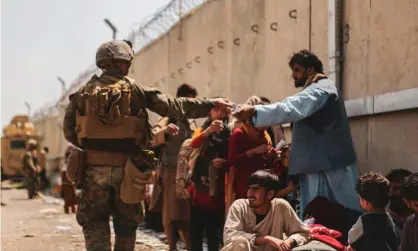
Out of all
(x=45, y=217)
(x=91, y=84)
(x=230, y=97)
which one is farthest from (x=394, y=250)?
(x=45, y=217)

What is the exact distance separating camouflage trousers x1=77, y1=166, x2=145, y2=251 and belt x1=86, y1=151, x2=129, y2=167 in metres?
0.03

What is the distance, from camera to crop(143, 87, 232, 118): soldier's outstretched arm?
194 inches

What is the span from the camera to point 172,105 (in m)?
4.97

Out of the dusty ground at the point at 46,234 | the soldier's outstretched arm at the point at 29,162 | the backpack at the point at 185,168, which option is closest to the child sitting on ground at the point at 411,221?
the backpack at the point at 185,168

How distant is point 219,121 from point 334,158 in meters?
1.50

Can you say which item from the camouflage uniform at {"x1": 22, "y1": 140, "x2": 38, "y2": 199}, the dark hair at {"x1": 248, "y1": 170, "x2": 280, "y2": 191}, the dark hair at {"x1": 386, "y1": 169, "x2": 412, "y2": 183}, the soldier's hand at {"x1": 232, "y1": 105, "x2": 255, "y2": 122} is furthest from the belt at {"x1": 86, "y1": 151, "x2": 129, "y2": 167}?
the camouflage uniform at {"x1": 22, "y1": 140, "x2": 38, "y2": 199}

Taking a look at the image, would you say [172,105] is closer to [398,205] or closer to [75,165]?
[75,165]

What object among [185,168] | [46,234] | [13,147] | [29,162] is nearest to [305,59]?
[185,168]

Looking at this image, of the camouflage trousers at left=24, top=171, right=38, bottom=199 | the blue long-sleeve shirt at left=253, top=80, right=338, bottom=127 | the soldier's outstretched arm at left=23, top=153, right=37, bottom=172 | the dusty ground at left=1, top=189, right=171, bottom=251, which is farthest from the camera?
the soldier's outstretched arm at left=23, top=153, right=37, bottom=172

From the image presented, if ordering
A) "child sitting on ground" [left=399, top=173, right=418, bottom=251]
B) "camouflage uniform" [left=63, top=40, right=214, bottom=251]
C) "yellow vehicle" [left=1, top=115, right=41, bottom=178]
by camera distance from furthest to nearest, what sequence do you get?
"yellow vehicle" [left=1, top=115, right=41, bottom=178]
"camouflage uniform" [left=63, top=40, right=214, bottom=251]
"child sitting on ground" [left=399, top=173, right=418, bottom=251]

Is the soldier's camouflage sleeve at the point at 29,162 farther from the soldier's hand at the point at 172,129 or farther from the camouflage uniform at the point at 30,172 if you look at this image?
the soldier's hand at the point at 172,129

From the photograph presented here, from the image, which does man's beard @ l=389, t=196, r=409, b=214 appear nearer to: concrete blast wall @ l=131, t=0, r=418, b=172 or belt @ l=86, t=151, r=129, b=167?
concrete blast wall @ l=131, t=0, r=418, b=172

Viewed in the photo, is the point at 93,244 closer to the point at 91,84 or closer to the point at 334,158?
the point at 91,84

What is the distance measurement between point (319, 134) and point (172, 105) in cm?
108
